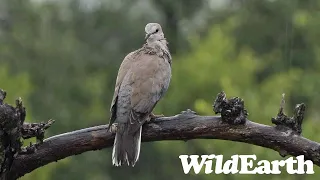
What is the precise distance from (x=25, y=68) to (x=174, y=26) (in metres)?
3.18

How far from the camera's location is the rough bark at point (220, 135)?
414 centimetres

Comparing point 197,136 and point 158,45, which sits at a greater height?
point 158,45

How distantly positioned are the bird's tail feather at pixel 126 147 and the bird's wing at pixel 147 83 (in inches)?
3.2

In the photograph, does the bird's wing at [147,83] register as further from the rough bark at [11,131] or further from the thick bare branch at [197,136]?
the rough bark at [11,131]

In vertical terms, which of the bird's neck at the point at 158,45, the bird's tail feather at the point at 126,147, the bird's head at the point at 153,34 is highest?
the bird's head at the point at 153,34

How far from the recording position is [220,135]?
4.20 meters

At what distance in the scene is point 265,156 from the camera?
1059 cm

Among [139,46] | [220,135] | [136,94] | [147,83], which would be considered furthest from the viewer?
[139,46]

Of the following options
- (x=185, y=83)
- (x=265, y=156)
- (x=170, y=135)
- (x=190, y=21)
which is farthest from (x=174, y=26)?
(x=170, y=135)

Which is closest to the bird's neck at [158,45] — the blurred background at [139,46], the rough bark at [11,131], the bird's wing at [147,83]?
the bird's wing at [147,83]

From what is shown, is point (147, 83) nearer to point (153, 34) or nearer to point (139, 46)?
point (153, 34)

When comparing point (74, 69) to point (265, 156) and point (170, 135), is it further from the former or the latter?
point (170, 135)

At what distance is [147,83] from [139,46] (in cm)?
1323

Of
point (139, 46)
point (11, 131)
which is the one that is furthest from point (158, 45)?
point (139, 46)
